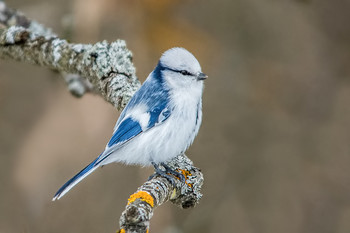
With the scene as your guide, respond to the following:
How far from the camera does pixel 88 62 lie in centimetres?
295

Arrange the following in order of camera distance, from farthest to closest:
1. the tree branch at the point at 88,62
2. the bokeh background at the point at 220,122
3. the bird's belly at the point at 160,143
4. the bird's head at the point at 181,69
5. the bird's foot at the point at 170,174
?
the bokeh background at the point at 220,122
the bird's head at the point at 181,69
the bird's belly at the point at 160,143
the tree branch at the point at 88,62
the bird's foot at the point at 170,174

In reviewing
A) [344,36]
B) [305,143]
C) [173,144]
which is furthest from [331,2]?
[173,144]

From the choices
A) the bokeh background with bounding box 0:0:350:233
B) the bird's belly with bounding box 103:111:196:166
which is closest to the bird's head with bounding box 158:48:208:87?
the bird's belly with bounding box 103:111:196:166

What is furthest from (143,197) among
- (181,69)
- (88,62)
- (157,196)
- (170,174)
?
(88,62)

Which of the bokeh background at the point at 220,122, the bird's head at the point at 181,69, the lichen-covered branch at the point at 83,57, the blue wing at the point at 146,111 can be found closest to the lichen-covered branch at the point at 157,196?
the blue wing at the point at 146,111

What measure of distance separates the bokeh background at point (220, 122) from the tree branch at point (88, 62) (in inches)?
16.0

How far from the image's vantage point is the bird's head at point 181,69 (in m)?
2.74

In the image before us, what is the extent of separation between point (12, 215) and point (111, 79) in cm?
138

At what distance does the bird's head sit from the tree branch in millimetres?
231

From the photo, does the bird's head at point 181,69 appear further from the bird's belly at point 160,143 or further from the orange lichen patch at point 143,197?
the orange lichen patch at point 143,197

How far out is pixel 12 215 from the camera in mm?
3688

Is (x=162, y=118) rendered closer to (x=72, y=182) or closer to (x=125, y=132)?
(x=125, y=132)

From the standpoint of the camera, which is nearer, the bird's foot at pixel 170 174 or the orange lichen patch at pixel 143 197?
the orange lichen patch at pixel 143 197

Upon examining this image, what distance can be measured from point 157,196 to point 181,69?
846mm
